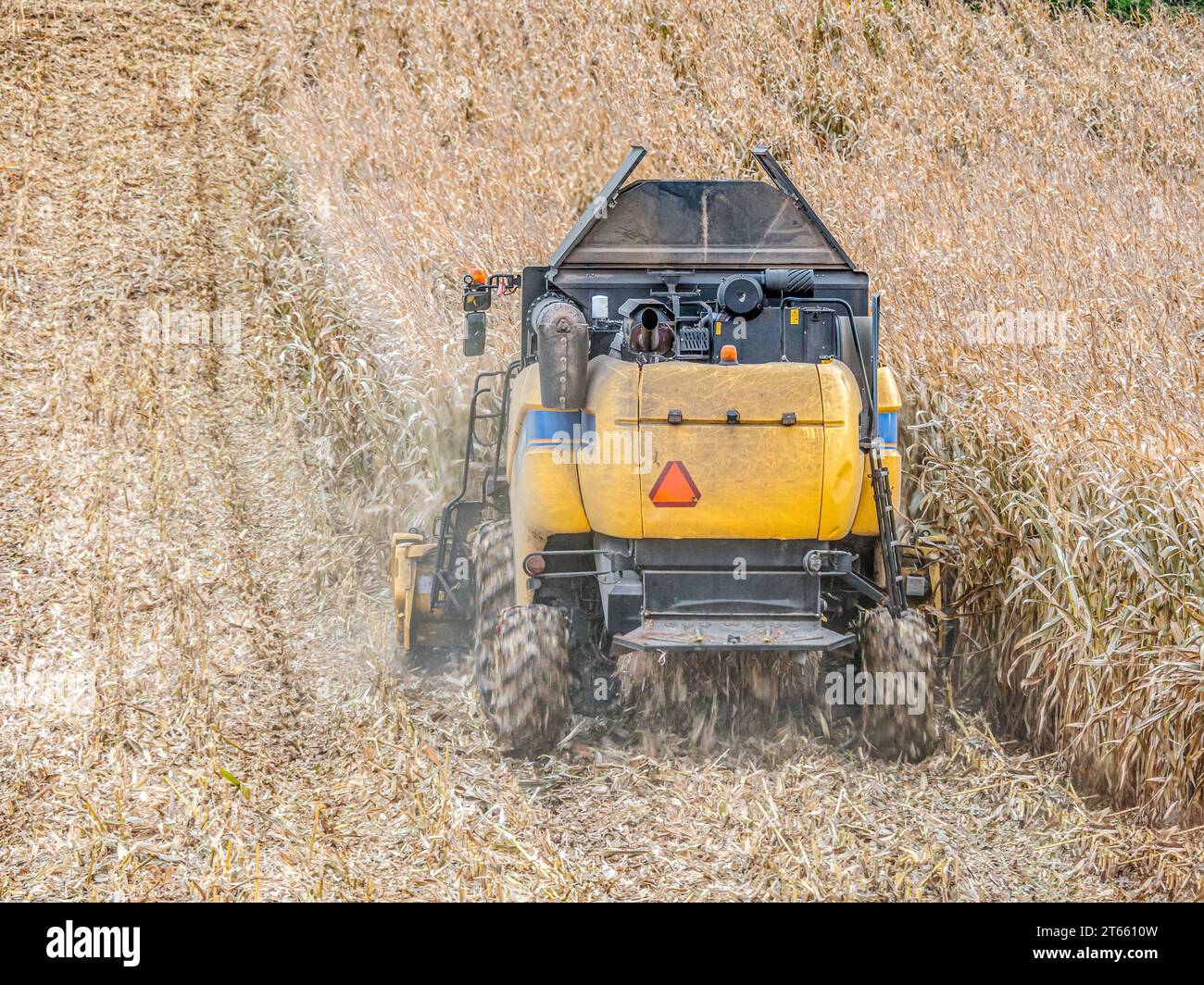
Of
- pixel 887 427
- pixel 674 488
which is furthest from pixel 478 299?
pixel 887 427

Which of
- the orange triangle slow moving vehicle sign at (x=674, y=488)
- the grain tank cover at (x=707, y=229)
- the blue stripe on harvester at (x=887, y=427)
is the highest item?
the grain tank cover at (x=707, y=229)

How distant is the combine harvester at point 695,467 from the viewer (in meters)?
4.88

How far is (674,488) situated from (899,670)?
1.16 m

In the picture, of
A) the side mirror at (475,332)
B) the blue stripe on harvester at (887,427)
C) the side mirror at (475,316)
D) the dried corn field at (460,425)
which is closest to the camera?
the dried corn field at (460,425)

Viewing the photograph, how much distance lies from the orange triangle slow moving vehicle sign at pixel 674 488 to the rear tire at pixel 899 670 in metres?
0.95

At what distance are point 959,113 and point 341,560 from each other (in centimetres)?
889

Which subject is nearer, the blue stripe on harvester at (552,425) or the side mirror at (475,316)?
the blue stripe on harvester at (552,425)

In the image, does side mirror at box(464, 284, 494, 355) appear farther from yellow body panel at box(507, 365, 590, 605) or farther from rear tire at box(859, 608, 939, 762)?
rear tire at box(859, 608, 939, 762)

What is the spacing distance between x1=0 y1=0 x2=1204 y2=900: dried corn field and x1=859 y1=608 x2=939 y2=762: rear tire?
0.45ft

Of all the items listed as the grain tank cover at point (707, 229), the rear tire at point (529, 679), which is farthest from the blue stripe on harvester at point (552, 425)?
the grain tank cover at point (707, 229)

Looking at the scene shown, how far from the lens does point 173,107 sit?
14023 mm

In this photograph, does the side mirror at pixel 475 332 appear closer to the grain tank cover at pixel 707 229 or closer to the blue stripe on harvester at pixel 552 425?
the grain tank cover at pixel 707 229

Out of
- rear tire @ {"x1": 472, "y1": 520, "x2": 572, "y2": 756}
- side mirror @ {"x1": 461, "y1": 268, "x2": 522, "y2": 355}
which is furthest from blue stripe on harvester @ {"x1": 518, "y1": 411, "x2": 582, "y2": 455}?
side mirror @ {"x1": 461, "y1": 268, "x2": 522, "y2": 355}

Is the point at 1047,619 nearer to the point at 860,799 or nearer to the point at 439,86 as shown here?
the point at 860,799
